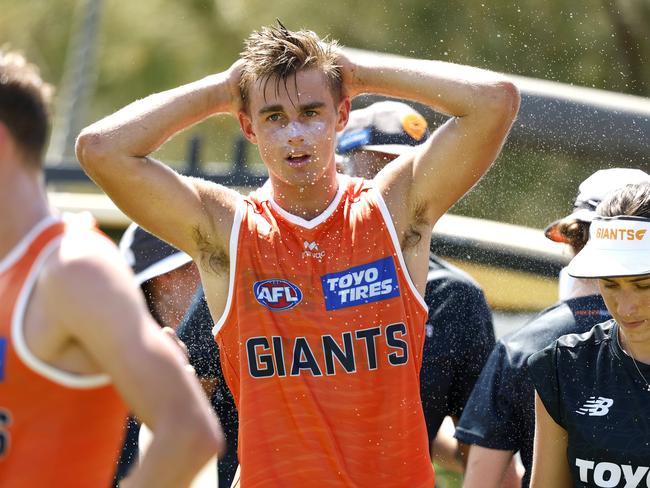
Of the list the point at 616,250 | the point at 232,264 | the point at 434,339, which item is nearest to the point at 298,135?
the point at 232,264

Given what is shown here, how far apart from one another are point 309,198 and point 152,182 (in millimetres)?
490

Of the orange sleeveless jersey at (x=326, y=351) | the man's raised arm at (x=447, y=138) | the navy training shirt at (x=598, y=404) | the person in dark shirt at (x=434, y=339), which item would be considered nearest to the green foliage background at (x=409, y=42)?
the person in dark shirt at (x=434, y=339)

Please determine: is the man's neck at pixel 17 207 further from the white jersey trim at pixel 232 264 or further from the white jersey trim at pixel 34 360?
the white jersey trim at pixel 232 264

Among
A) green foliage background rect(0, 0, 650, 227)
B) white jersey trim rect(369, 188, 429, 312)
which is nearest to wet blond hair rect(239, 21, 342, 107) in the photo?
white jersey trim rect(369, 188, 429, 312)

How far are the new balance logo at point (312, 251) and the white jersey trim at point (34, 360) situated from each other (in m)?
1.31

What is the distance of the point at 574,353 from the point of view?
3.83 m

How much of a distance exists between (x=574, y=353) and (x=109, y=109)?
481 inches

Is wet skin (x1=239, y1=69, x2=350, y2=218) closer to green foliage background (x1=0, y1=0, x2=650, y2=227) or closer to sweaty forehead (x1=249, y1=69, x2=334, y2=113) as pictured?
sweaty forehead (x1=249, y1=69, x2=334, y2=113)

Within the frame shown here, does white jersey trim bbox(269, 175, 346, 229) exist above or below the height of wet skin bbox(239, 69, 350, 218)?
below

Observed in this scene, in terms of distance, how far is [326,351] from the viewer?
12.5 ft

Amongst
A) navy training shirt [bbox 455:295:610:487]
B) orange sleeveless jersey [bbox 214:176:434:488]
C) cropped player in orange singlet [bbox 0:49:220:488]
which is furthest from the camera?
navy training shirt [bbox 455:295:610:487]

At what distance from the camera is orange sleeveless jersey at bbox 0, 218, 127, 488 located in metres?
2.65

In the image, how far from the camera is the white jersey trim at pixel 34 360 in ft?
8.67

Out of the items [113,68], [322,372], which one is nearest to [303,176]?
[322,372]
